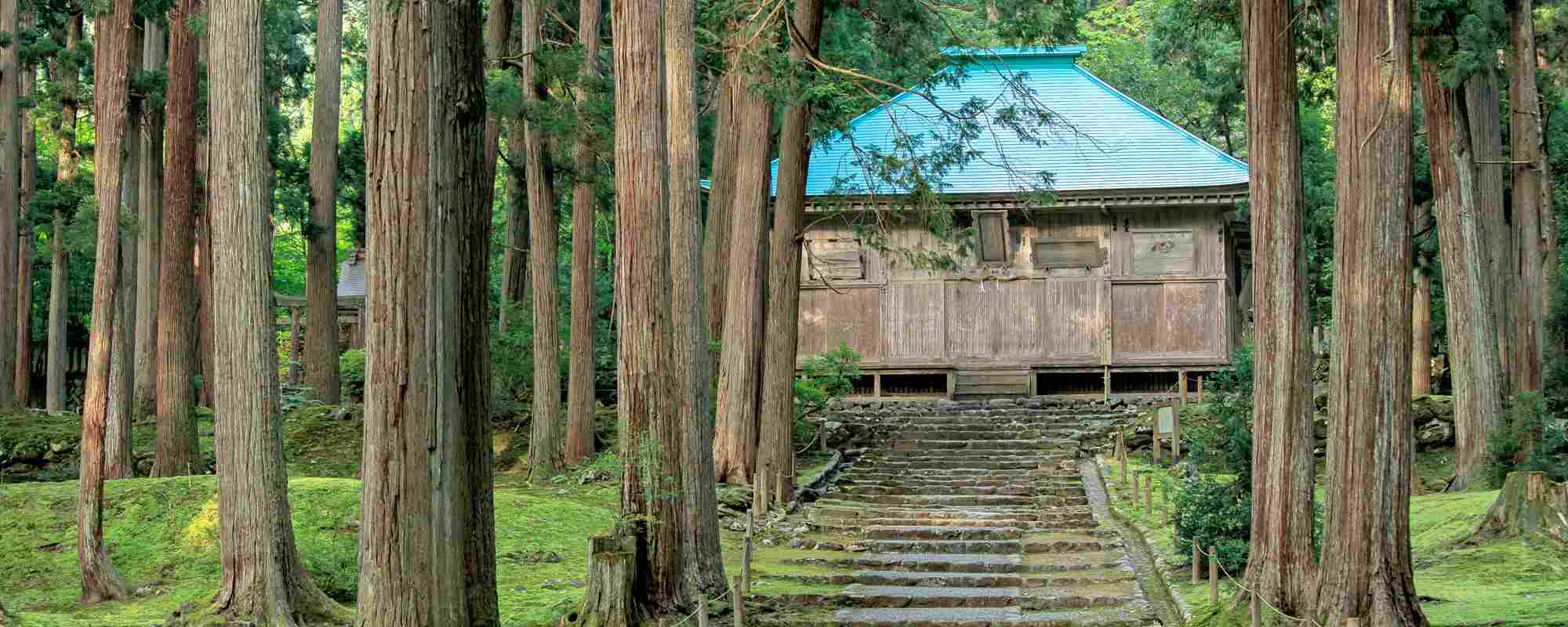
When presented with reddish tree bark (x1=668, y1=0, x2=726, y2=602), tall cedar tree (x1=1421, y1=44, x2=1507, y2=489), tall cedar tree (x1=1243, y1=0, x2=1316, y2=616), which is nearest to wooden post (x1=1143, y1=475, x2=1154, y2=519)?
tall cedar tree (x1=1421, y1=44, x2=1507, y2=489)

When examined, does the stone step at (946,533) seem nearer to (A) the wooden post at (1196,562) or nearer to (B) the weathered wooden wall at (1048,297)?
(A) the wooden post at (1196,562)

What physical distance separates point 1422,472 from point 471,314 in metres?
17.1

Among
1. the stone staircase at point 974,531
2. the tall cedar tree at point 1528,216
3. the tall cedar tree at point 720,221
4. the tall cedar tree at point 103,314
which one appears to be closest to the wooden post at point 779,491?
the stone staircase at point 974,531

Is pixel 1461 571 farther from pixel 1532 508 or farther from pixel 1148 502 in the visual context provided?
pixel 1148 502

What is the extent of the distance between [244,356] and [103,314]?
2875 millimetres

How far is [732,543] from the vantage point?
16.1m

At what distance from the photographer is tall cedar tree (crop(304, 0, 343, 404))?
2205cm

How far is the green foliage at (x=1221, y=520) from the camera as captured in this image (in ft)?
41.8

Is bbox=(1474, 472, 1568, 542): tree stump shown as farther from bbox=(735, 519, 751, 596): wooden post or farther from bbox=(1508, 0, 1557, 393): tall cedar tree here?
bbox=(735, 519, 751, 596): wooden post

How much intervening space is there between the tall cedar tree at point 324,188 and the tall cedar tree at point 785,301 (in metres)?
7.86

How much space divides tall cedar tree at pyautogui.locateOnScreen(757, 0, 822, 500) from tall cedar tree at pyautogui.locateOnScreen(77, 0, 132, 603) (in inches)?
323

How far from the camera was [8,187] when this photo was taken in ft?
70.5

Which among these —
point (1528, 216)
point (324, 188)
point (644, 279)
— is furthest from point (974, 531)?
point (324, 188)

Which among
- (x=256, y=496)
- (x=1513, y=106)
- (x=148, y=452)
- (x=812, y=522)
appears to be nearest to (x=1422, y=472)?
(x=1513, y=106)
